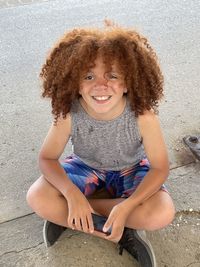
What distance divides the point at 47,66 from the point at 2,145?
73cm

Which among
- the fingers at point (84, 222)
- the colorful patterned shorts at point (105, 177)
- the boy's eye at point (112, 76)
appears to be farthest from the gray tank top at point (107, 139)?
the fingers at point (84, 222)

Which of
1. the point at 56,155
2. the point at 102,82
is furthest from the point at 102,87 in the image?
the point at 56,155

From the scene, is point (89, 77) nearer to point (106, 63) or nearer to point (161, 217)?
point (106, 63)

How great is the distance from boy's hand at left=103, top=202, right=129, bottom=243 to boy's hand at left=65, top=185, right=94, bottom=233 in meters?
0.06

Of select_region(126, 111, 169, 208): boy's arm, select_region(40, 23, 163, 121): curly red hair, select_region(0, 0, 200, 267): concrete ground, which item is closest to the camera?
select_region(40, 23, 163, 121): curly red hair

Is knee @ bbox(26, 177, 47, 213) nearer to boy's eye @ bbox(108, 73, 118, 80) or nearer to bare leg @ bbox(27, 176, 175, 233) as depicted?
bare leg @ bbox(27, 176, 175, 233)

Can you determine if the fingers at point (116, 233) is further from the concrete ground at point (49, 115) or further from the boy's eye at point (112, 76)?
the boy's eye at point (112, 76)

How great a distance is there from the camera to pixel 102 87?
136 centimetres

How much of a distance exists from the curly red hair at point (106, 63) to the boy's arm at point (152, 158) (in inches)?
1.9

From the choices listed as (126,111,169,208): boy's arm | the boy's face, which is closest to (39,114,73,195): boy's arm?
Result: the boy's face

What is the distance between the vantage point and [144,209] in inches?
57.2

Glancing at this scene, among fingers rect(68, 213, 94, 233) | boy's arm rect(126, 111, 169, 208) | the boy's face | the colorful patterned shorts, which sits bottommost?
fingers rect(68, 213, 94, 233)

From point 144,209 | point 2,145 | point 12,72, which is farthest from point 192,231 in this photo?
point 12,72

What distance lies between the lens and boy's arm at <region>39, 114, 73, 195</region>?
1486 mm
